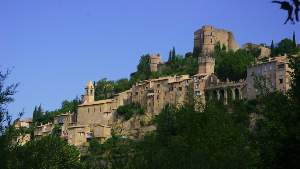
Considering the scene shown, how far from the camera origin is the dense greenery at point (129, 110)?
8997cm

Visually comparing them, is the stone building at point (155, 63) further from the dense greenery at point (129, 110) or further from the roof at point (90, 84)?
the dense greenery at point (129, 110)

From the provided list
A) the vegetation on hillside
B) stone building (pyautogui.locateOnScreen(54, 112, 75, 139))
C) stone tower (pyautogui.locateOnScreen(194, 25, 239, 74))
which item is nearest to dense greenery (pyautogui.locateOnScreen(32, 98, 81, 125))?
stone building (pyautogui.locateOnScreen(54, 112, 75, 139))

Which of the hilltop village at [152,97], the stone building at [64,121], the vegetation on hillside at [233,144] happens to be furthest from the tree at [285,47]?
the vegetation on hillside at [233,144]

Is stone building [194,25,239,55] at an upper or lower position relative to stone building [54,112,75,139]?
upper

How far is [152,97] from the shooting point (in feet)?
293

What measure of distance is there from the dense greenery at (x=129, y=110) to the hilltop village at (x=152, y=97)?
1.33ft

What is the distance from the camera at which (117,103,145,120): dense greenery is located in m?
90.0

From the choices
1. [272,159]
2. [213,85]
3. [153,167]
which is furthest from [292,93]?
[213,85]

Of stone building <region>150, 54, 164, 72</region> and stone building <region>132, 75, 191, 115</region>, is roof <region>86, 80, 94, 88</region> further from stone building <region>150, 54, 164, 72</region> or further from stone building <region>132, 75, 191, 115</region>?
stone building <region>132, 75, 191, 115</region>

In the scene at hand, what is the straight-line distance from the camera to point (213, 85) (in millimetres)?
84562

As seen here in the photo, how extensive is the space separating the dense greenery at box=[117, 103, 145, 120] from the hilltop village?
41 cm

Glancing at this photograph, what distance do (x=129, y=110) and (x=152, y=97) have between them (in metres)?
4.18

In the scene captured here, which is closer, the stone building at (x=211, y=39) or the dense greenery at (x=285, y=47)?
the dense greenery at (x=285, y=47)

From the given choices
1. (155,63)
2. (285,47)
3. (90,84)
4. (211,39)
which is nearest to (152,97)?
(90,84)
